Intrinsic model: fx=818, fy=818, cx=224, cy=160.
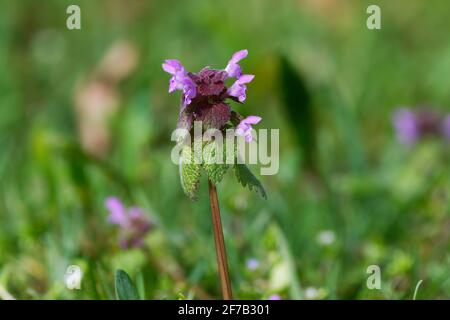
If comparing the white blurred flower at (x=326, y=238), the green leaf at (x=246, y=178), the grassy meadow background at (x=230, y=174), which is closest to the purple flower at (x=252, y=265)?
the grassy meadow background at (x=230, y=174)

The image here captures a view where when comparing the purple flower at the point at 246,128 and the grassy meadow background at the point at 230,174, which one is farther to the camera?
the grassy meadow background at the point at 230,174

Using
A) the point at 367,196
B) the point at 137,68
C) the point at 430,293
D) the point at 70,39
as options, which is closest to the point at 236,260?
the point at 430,293

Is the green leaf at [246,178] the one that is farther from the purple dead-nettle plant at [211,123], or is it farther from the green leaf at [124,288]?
the green leaf at [124,288]

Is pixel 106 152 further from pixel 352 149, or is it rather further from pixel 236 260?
pixel 236 260

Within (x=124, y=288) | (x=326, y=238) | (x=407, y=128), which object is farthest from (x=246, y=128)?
(x=407, y=128)

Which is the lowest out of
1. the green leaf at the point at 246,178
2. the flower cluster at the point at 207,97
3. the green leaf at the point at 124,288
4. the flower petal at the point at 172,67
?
the green leaf at the point at 124,288

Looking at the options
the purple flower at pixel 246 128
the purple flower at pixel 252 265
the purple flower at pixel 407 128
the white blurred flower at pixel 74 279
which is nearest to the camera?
the purple flower at pixel 246 128

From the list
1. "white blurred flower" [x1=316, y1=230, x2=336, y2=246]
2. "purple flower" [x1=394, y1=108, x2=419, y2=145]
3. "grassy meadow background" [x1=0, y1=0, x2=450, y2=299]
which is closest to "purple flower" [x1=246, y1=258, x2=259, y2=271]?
"grassy meadow background" [x1=0, y1=0, x2=450, y2=299]

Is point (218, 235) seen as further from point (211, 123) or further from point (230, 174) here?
A: point (230, 174)
